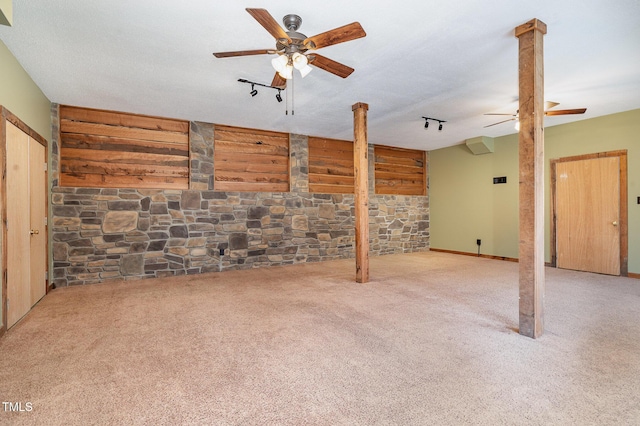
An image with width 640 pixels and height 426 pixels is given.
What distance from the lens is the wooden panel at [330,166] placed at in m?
6.57

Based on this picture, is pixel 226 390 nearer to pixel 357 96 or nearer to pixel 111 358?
pixel 111 358

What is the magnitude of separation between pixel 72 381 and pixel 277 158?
15.7ft

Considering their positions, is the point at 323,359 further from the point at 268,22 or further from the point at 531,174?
the point at 268,22

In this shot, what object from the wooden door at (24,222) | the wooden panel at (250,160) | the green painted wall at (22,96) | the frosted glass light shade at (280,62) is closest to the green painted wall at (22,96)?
the green painted wall at (22,96)

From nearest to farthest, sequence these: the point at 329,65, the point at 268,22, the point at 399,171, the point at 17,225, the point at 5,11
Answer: the point at 5,11
the point at 268,22
the point at 329,65
the point at 17,225
the point at 399,171

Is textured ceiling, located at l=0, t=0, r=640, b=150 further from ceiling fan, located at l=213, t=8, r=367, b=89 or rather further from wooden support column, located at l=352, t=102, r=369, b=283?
wooden support column, located at l=352, t=102, r=369, b=283

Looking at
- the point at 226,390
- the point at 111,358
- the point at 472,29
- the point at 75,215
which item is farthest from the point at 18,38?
the point at 472,29

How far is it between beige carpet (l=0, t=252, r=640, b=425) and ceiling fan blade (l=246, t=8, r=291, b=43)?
234 centimetres

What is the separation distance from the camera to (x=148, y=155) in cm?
508

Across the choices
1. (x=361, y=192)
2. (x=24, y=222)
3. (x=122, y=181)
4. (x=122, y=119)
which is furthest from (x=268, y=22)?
(x=122, y=181)

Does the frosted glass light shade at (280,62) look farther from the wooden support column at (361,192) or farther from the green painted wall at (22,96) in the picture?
the green painted wall at (22,96)

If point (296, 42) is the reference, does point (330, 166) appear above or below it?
below

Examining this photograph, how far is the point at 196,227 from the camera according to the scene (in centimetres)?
532

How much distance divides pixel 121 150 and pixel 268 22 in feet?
12.8
